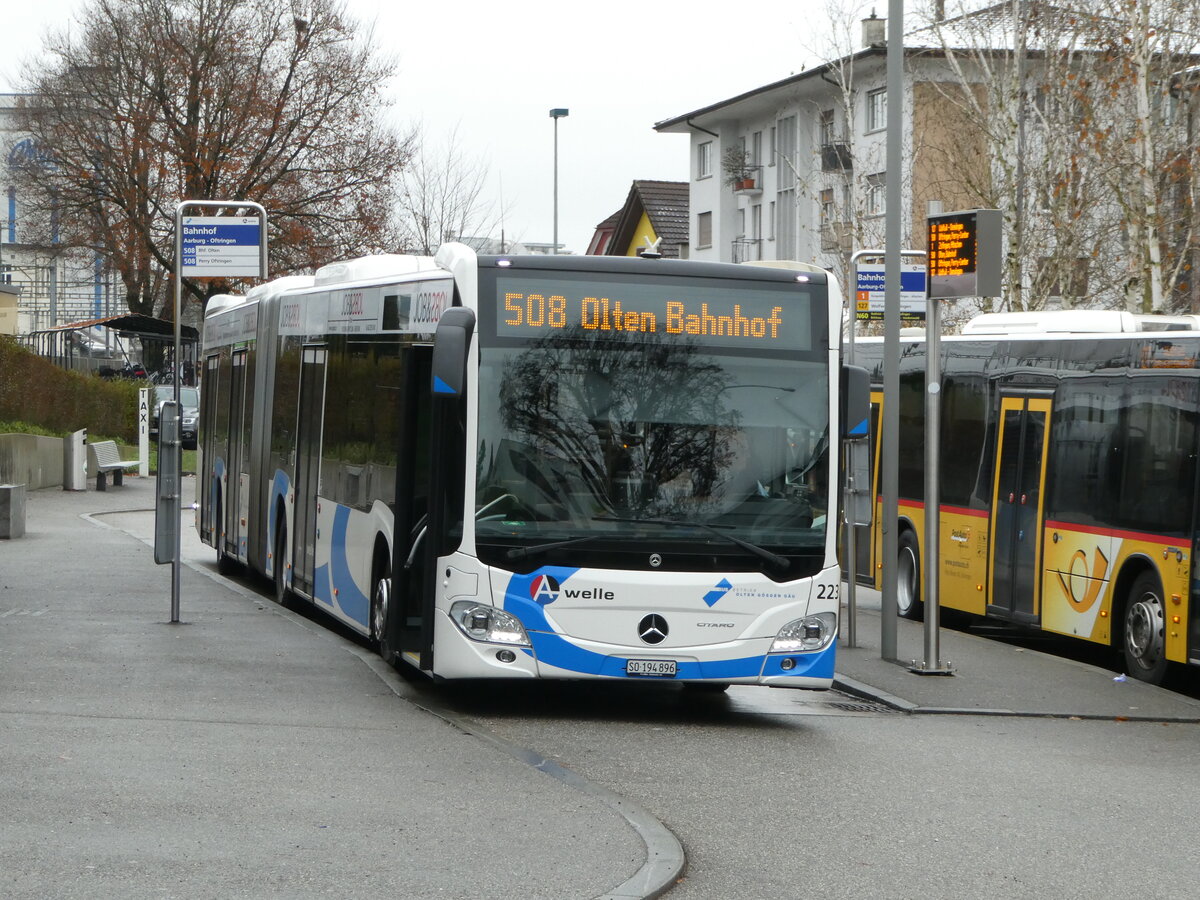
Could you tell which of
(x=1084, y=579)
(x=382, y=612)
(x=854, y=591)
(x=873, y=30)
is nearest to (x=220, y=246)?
(x=382, y=612)

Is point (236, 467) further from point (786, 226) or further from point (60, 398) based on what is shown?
point (786, 226)

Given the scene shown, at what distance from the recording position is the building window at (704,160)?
65.1 metres

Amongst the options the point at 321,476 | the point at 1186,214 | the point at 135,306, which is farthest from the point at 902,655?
the point at 135,306

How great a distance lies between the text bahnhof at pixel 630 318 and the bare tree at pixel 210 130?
126 feet

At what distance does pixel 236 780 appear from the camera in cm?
815

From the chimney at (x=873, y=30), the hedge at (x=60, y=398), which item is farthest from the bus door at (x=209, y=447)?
the chimney at (x=873, y=30)

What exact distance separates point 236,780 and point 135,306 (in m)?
48.8

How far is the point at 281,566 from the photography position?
54.9ft

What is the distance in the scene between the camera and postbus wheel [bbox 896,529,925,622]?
18.7m

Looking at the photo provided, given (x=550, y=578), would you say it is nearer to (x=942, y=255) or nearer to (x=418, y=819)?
(x=418, y=819)

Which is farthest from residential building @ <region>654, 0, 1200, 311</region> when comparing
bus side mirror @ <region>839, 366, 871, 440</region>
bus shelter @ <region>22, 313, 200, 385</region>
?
bus shelter @ <region>22, 313, 200, 385</region>

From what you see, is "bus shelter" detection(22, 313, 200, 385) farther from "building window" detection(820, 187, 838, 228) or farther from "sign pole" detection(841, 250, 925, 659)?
"sign pole" detection(841, 250, 925, 659)

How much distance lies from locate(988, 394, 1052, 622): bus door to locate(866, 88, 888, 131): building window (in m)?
36.2

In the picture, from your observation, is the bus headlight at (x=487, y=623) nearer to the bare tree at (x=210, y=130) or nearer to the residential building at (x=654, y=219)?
the bare tree at (x=210, y=130)
